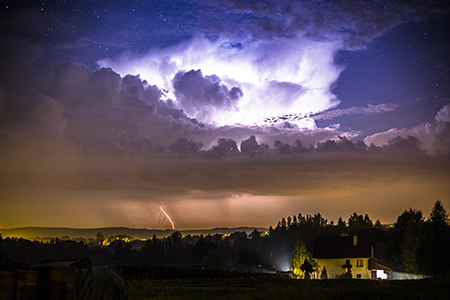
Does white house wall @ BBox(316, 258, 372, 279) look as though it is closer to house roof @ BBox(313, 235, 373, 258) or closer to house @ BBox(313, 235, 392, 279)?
house @ BBox(313, 235, 392, 279)

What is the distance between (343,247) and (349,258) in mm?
2808

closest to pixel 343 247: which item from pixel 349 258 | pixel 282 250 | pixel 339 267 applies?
pixel 349 258

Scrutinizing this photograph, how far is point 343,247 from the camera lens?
72.7m

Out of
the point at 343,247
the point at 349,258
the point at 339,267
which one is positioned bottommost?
the point at 339,267

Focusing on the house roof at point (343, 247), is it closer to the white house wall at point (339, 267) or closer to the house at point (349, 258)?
the house at point (349, 258)

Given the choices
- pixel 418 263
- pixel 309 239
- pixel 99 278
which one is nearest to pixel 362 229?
pixel 309 239

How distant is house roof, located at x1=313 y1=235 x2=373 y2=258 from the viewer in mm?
70188

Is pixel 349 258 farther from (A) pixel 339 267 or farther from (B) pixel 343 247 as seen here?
(B) pixel 343 247

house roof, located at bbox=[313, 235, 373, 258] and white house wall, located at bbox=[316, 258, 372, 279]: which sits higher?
house roof, located at bbox=[313, 235, 373, 258]

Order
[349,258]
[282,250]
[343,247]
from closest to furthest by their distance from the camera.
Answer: [349,258]
[343,247]
[282,250]

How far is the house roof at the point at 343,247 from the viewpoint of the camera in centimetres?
7019

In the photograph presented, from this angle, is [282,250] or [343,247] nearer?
[343,247]

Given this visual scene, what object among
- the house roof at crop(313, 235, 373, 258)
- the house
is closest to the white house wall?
the house

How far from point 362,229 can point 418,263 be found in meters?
48.6
